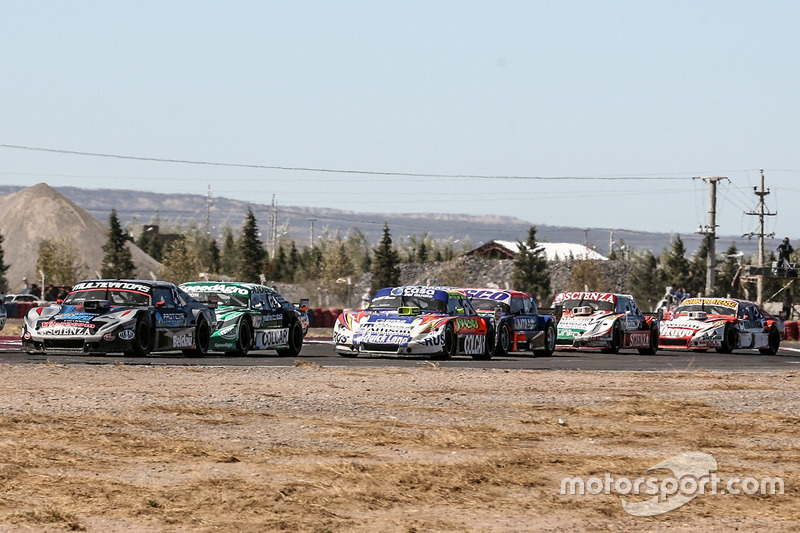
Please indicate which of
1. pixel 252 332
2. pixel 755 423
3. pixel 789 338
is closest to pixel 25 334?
pixel 252 332

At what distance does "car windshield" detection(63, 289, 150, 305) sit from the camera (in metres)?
23.1

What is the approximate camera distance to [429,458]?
10.1 m

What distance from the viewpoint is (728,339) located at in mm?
34938

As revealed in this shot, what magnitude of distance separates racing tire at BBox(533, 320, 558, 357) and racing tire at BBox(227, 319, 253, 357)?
6689mm

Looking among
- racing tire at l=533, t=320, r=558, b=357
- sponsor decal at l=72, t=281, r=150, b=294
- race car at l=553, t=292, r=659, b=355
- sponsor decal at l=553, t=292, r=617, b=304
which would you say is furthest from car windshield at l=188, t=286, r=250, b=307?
sponsor decal at l=553, t=292, r=617, b=304

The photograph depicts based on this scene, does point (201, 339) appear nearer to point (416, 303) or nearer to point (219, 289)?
point (219, 289)

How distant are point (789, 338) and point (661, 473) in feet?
148

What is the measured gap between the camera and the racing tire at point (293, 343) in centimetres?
2647

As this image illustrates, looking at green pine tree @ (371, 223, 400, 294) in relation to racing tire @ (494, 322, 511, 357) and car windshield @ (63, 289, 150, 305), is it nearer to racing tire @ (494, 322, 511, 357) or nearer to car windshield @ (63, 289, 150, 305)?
racing tire @ (494, 322, 511, 357)

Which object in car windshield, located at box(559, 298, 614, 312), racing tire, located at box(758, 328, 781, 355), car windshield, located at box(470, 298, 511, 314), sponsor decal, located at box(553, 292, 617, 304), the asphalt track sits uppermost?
sponsor decal, located at box(553, 292, 617, 304)

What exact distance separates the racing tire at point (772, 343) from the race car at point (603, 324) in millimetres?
4758

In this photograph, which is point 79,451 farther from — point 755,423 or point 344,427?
point 755,423

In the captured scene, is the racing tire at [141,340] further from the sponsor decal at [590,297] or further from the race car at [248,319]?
the sponsor decal at [590,297]

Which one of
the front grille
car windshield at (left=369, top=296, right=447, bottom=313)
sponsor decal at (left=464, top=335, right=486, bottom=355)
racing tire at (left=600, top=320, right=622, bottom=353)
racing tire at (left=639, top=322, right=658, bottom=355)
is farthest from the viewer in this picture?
racing tire at (left=639, top=322, right=658, bottom=355)
